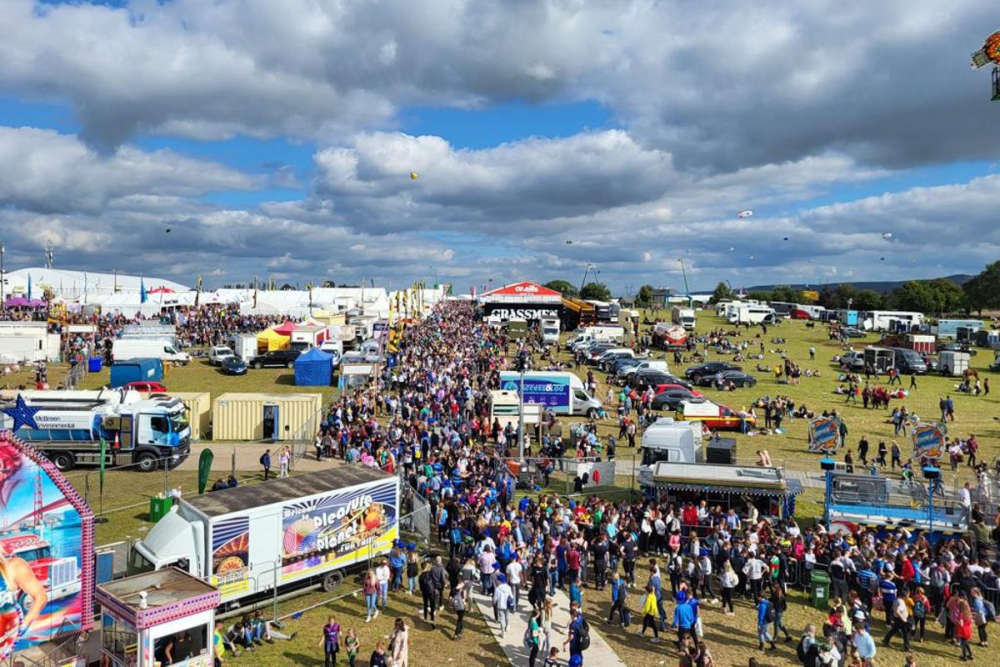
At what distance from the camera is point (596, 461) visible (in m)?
21.5

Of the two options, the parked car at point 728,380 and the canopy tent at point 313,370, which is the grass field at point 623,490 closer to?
the parked car at point 728,380

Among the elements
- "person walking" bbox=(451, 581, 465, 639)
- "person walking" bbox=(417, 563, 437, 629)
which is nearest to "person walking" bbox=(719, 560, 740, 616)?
"person walking" bbox=(451, 581, 465, 639)

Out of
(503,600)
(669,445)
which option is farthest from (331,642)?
(669,445)

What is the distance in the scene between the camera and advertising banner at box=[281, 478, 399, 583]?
12.9 m

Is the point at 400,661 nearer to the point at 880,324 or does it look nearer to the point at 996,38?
the point at 996,38

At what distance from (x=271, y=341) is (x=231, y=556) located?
125 feet

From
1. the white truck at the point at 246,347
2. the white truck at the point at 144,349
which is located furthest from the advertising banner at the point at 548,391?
the white truck at the point at 144,349

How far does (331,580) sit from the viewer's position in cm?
1384

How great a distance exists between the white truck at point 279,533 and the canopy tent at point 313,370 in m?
24.9

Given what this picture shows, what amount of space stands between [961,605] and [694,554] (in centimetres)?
464

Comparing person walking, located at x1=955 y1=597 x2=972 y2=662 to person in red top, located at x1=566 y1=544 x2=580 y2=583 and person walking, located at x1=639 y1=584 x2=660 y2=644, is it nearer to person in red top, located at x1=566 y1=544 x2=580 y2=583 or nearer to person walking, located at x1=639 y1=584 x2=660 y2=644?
person walking, located at x1=639 y1=584 x2=660 y2=644

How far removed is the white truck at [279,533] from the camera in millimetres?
11617

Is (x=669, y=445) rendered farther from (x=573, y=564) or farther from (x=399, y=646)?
(x=399, y=646)

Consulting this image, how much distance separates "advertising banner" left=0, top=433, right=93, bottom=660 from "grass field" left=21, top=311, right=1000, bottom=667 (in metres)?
2.69
